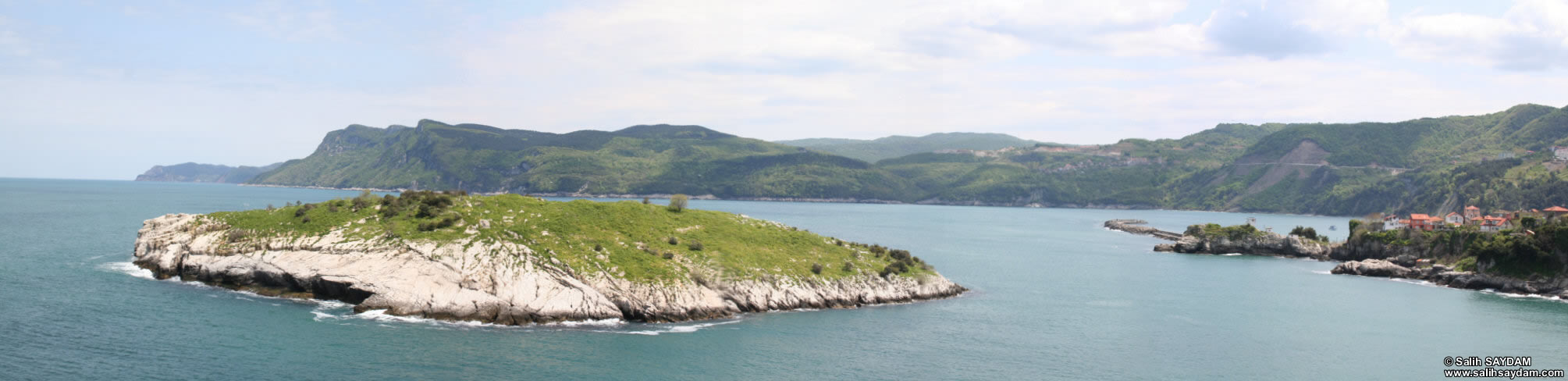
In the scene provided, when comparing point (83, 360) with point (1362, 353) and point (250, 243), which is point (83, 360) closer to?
point (250, 243)

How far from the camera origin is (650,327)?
174 feet

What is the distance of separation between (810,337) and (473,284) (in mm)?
20238

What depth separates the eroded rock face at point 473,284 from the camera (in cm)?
5347

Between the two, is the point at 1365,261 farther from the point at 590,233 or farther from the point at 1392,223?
the point at 590,233

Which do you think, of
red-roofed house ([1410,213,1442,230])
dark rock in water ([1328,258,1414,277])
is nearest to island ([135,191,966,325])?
dark rock in water ([1328,258,1414,277])

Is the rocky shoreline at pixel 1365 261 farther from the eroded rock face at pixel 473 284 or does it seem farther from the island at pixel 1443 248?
the eroded rock face at pixel 473 284

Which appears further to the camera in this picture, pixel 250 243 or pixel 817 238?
pixel 817 238

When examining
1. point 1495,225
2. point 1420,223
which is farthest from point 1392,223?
point 1495,225

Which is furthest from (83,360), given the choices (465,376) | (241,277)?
(241,277)

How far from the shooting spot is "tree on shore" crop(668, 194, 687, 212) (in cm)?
7562

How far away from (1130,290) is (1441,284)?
35422 mm

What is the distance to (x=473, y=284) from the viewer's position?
5428 cm

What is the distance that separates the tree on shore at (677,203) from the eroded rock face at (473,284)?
53.2ft

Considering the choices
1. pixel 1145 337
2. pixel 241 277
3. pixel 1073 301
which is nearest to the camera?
pixel 1145 337
